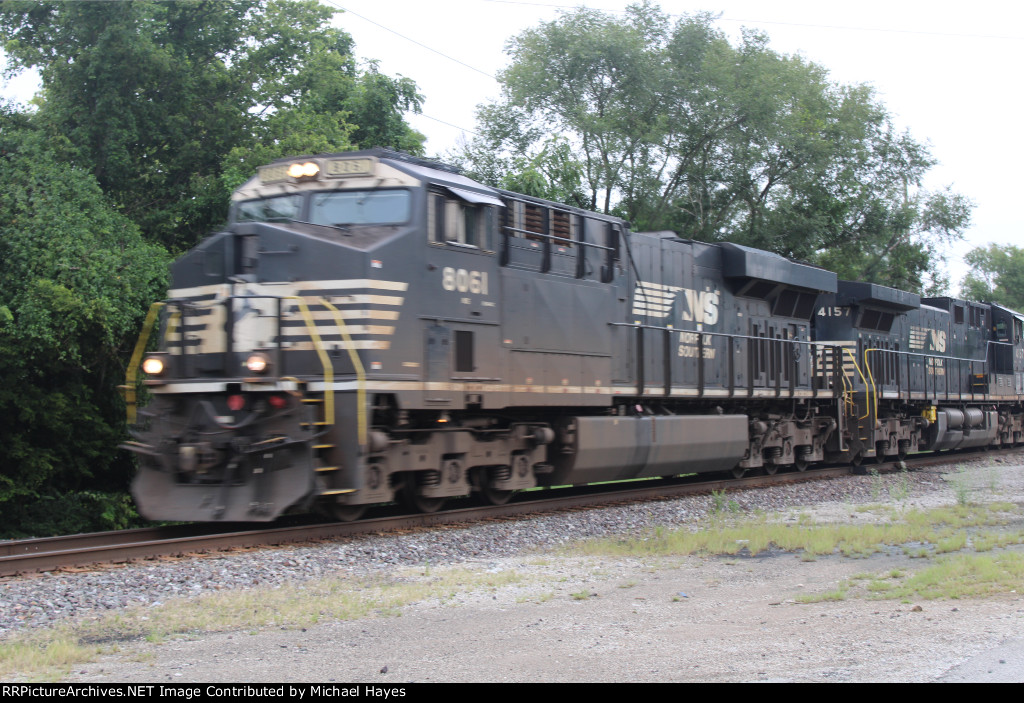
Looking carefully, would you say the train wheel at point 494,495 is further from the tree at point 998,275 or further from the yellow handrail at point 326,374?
the tree at point 998,275

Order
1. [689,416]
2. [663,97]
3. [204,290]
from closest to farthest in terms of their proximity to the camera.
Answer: [204,290]
[689,416]
[663,97]

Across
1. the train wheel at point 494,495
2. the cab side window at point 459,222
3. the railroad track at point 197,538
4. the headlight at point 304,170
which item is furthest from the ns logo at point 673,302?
the headlight at point 304,170

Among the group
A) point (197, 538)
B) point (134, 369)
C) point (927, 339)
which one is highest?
point (927, 339)

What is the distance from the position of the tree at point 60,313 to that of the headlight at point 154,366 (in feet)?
21.7

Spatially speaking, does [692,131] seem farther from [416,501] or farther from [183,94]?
[416,501]

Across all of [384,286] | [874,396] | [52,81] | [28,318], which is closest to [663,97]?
[874,396]

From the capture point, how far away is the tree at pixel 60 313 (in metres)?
15.8

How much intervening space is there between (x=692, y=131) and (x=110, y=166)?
19.5 meters

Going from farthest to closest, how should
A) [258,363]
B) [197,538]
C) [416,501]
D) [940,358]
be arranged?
[940,358], [416,501], [258,363], [197,538]

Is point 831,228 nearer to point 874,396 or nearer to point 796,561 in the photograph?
point 874,396

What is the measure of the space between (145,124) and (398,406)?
13904 millimetres

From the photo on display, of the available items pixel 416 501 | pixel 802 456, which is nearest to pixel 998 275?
pixel 802 456

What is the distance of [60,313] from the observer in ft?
51.7

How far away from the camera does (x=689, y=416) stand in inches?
581
